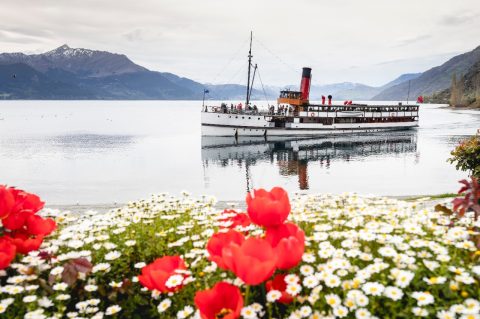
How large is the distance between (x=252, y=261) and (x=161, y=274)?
96 cm

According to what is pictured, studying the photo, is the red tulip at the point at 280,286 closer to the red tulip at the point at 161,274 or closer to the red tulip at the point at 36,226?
the red tulip at the point at 161,274

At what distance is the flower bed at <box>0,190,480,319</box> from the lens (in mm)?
2916

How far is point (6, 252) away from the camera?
A: 11.1ft

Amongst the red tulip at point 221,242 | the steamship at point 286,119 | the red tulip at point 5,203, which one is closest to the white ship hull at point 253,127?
the steamship at point 286,119

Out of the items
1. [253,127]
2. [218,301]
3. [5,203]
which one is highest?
[5,203]

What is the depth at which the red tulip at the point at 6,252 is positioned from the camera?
10.8 feet

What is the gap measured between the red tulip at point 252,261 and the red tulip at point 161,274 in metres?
0.71

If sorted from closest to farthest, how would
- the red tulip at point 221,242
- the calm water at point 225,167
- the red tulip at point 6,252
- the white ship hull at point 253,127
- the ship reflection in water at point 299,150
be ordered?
the red tulip at point 221,242 → the red tulip at point 6,252 → the calm water at point 225,167 → the ship reflection in water at point 299,150 → the white ship hull at point 253,127

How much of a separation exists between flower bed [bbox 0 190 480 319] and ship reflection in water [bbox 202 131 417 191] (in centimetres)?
2575

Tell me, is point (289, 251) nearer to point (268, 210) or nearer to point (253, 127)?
point (268, 210)

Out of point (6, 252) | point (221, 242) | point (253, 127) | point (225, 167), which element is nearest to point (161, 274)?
point (221, 242)

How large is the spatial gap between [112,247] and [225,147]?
54.5 meters

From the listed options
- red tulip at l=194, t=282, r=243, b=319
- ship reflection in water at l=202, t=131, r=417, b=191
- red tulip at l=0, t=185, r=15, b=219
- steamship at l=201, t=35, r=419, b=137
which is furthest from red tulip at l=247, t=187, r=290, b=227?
steamship at l=201, t=35, r=419, b=137

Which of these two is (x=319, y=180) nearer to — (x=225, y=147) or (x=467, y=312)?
(x=225, y=147)
